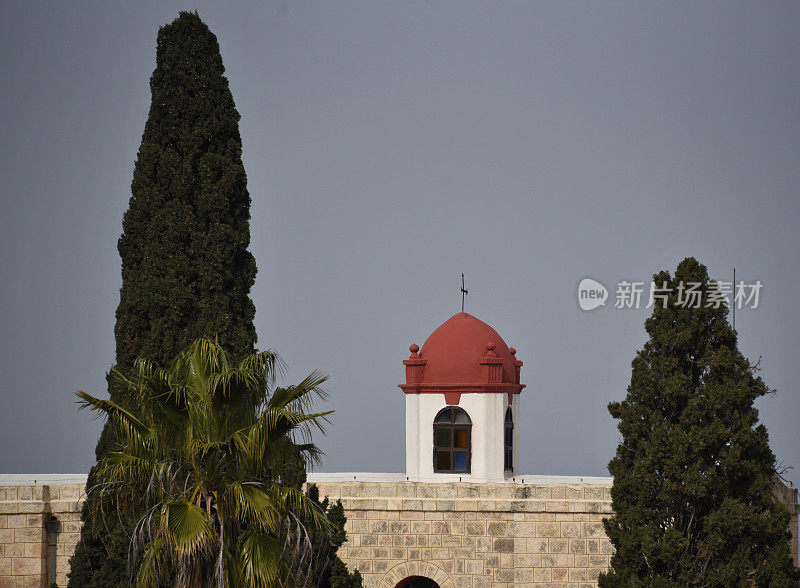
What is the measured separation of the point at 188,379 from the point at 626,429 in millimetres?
8292

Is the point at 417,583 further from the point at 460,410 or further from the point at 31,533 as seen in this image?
the point at 31,533

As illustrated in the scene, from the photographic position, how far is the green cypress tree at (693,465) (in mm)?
18469

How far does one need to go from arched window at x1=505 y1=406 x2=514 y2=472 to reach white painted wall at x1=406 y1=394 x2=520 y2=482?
0.39 m

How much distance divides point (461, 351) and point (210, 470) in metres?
9.48

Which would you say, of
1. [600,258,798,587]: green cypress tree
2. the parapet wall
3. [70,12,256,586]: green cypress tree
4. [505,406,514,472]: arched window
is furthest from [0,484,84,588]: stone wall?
[600,258,798,587]: green cypress tree

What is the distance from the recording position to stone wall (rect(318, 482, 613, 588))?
21.3 metres

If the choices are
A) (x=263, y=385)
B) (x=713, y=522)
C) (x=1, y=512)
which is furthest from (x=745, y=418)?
(x=1, y=512)

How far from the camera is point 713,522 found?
1848 centimetres

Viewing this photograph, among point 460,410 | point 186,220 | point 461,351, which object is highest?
point 186,220

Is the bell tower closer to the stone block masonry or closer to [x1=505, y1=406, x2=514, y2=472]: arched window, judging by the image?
[x1=505, y1=406, x2=514, y2=472]: arched window

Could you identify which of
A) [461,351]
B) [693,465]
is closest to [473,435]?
[461,351]

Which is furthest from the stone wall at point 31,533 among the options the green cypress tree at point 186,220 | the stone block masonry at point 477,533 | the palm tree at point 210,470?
the palm tree at point 210,470

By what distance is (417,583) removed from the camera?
2191 cm

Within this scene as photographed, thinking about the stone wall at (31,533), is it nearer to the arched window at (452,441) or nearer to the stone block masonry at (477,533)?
the stone block masonry at (477,533)
